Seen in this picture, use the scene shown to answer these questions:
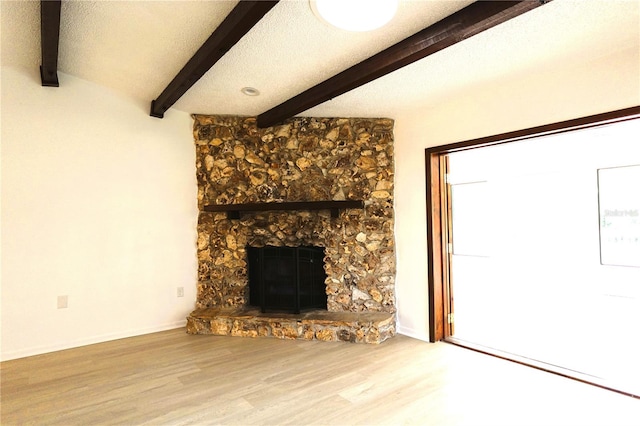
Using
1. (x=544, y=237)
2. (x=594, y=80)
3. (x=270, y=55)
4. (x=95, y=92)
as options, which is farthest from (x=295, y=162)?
(x=544, y=237)

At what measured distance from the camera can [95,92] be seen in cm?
336

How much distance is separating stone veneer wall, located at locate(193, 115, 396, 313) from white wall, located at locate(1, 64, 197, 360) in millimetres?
279

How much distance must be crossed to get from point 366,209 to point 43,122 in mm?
3339

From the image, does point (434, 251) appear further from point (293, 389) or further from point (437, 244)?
point (293, 389)

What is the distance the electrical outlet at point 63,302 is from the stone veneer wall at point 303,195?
4.14 ft

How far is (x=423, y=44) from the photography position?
209cm

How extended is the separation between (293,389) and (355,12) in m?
2.55

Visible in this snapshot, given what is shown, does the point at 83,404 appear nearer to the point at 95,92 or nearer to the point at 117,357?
the point at 117,357

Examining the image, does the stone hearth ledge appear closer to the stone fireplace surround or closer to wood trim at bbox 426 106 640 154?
the stone fireplace surround

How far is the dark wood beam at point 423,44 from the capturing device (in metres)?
1.73

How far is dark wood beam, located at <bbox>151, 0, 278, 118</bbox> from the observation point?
1.81 meters

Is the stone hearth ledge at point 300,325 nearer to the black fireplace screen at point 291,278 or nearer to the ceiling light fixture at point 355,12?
the black fireplace screen at point 291,278

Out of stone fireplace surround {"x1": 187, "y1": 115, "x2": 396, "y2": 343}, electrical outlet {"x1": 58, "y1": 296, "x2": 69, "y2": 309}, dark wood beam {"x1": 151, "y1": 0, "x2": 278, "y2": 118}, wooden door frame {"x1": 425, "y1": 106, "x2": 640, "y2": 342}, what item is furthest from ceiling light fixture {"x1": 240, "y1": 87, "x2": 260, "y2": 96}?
electrical outlet {"x1": 58, "y1": 296, "x2": 69, "y2": 309}

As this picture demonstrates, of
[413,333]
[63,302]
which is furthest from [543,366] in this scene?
[63,302]
